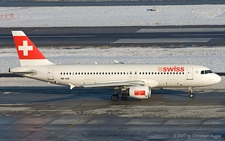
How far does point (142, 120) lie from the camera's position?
50.0 metres

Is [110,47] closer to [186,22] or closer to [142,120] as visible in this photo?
[186,22]

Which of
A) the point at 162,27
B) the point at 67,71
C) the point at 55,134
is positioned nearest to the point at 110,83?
the point at 67,71

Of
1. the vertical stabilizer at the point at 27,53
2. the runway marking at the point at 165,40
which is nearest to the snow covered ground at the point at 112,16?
the runway marking at the point at 165,40

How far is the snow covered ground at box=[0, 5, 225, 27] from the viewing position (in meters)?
122

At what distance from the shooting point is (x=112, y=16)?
436 feet

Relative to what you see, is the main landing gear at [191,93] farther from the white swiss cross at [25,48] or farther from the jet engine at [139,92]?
the white swiss cross at [25,48]

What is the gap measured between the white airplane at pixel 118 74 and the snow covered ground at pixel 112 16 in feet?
196

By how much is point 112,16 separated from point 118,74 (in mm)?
74636

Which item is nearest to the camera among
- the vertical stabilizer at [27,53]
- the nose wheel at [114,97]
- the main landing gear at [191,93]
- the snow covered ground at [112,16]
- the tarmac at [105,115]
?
the tarmac at [105,115]

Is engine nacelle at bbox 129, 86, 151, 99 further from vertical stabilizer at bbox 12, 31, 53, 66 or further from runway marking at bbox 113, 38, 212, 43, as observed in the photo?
runway marking at bbox 113, 38, 212, 43

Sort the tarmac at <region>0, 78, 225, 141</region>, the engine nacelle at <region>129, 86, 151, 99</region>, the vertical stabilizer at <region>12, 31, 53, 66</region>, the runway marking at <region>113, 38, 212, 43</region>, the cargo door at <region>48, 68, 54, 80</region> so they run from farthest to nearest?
the runway marking at <region>113, 38, 212, 43</region> → the vertical stabilizer at <region>12, 31, 53, 66</region> → the cargo door at <region>48, 68, 54, 80</region> → the engine nacelle at <region>129, 86, 151, 99</region> → the tarmac at <region>0, 78, 225, 141</region>

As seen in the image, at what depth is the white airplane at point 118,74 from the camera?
58.4 meters

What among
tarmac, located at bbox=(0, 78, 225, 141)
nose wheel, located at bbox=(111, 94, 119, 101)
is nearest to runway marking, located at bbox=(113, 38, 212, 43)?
tarmac, located at bbox=(0, 78, 225, 141)

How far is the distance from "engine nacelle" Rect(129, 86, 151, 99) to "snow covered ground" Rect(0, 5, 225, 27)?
62537mm
